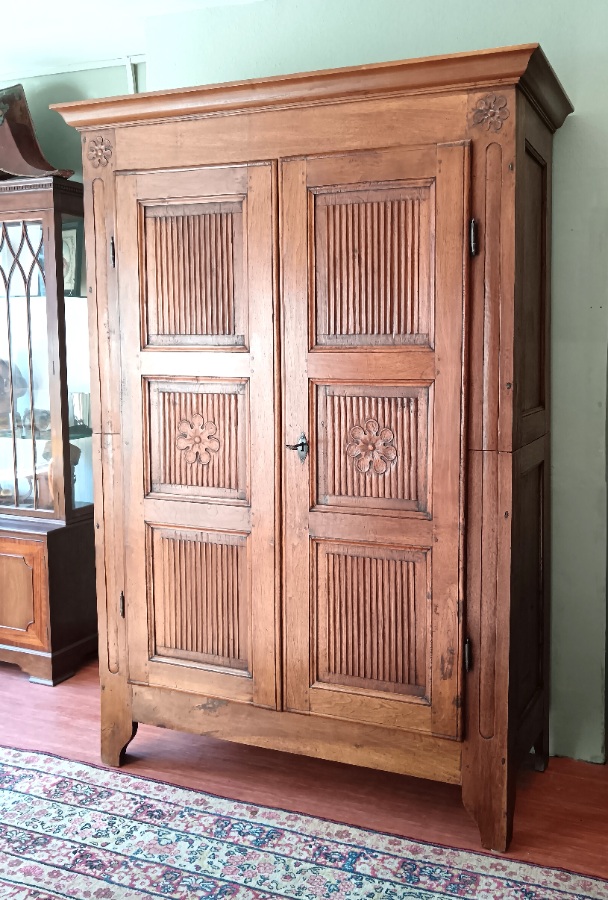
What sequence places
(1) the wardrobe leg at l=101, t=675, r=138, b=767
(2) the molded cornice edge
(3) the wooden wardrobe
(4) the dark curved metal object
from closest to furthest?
(2) the molded cornice edge < (3) the wooden wardrobe < (1) the wardrobe leg at l=101, t=675, r=138, b=767 < (4) the dark curved metal object

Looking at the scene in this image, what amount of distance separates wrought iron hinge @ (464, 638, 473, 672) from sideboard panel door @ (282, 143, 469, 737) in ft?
0.13

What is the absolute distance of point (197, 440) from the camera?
2.59 metres

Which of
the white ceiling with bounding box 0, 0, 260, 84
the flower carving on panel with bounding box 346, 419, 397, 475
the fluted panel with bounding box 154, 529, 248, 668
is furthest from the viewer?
the white ceiling with bounding box 0, 0, 260, 84

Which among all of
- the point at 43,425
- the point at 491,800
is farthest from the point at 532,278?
the point at 43,425

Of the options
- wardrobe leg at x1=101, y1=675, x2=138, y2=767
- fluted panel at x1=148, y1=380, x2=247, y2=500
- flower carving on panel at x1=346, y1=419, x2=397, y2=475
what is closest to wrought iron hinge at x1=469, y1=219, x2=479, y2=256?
flower carving on panel at x1=346, y1=419, x2=397, y2=475

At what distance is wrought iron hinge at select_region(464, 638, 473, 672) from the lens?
2.30 metres

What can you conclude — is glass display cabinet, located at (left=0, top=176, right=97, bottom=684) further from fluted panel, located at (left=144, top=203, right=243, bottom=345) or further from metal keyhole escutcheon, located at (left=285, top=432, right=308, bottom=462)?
metal keyhole escutcheon, located at (left=285, top=432, right=308, bottom=462)

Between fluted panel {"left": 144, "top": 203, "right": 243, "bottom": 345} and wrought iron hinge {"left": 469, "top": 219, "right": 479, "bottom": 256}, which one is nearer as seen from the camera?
wrought iron hinge {"left": 469, "top": 219, "right": 479, "bottom": 256}

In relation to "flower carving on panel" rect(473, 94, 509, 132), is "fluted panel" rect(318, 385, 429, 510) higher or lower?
lower

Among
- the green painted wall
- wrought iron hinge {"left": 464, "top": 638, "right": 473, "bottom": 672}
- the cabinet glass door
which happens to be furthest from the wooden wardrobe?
the cabinet glass door

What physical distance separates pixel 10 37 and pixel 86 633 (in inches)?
98.3

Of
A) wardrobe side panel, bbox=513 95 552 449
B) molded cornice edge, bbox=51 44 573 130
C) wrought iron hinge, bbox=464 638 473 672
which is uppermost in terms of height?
molded cornice edge, bbox=51 44 573 130

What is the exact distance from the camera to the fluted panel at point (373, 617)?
2.36 meters

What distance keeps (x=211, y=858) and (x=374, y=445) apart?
1.20 m
